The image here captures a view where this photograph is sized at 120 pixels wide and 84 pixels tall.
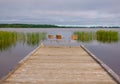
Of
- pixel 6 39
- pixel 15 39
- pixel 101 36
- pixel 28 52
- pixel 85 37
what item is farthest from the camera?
pixel 101 36

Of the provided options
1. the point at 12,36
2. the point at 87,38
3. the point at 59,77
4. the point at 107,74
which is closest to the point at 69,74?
the point at 59,77

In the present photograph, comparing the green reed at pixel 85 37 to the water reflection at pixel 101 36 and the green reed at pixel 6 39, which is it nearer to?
the water reflection at pixel 101 36

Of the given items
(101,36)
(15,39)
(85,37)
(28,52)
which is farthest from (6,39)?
(101,36)

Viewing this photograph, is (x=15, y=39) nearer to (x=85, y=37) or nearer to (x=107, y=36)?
(x=85, y=37)

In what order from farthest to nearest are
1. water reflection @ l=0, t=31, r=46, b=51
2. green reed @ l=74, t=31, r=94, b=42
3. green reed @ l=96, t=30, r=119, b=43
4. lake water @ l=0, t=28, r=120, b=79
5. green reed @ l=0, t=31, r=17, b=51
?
green reed @ l=96, t=30, r=119, b=43 < green reed @ l=74, t=31, r=94, b=42 < water reflection @ l=0, t=31, r=46, b=51 < green reed @ l=0, t=31, r=17, b=51 < lake water @ l=0, t=28, r=120, b=79

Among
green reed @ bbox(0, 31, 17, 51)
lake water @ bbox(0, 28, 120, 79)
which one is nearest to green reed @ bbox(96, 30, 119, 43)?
lake water @ bbox(0, 28, 120, 79)

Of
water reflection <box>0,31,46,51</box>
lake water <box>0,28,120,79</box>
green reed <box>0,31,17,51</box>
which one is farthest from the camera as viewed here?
water reflection <box>0,31,46,51</box>

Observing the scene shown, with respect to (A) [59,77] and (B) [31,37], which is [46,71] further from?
(B) [31,37]

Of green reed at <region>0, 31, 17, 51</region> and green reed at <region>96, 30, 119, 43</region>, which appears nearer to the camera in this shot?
green reed at <region>0, 31, 17, 51</region>

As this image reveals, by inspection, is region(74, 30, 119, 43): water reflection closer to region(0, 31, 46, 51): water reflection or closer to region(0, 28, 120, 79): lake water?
region(0, 28, 120, 79): lake water

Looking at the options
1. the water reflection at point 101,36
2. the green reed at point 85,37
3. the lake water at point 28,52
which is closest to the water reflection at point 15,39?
the lake water at point 28,52

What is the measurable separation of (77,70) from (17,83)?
2.02 m

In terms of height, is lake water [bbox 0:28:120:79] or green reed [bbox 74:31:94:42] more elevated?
green reed [bbox 74:31:94:42]

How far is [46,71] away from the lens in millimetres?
6570
